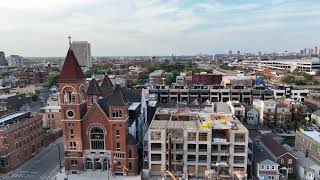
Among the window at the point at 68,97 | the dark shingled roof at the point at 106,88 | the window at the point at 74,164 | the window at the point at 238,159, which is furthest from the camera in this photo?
the dark shingled roof at the point at 106,88

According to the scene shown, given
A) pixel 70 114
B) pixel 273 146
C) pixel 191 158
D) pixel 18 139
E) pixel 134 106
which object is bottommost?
pixel 191 158

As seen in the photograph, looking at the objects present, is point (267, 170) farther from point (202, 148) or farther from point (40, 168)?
point (40, 168)

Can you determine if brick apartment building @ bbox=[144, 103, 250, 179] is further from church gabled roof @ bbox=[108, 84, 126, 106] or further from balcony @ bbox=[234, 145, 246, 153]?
church gabled roof @ bbox=[108, 84, 126, 106]

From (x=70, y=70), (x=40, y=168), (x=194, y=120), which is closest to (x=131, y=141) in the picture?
(x=194, y=120)

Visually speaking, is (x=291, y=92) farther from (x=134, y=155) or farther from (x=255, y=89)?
(x=134, y=155)

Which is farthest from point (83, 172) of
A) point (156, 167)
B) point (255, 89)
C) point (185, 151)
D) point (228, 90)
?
point (255, 89)

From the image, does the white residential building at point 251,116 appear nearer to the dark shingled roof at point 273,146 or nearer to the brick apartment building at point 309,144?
the dark shingled roof at point 273,146

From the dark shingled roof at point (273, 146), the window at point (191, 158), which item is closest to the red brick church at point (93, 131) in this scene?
the window at point (191, 158)
